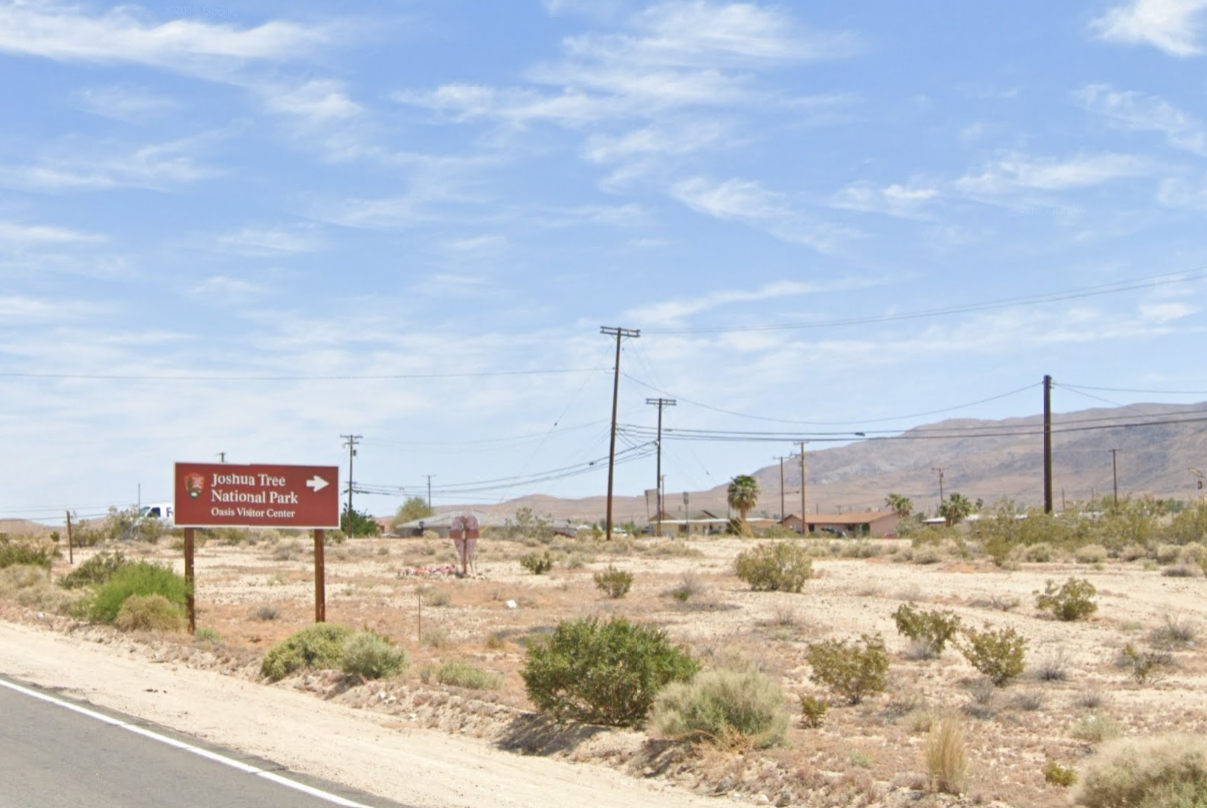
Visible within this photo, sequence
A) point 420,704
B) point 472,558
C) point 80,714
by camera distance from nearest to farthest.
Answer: point 80,714, point 420,704, point 472,558

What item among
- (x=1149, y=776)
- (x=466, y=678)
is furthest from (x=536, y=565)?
(x=1149, y=776)

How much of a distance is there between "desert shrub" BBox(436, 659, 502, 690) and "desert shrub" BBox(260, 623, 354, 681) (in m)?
2.25

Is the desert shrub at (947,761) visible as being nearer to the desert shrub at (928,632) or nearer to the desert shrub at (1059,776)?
the desert shrub at (1059,776)

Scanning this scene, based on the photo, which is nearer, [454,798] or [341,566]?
[454,798]

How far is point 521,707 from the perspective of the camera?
1672cm

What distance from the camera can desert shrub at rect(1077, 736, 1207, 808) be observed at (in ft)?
31.9

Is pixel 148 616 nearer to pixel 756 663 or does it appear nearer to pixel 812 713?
pixel 756 663

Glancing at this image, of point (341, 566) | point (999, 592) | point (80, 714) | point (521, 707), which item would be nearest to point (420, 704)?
point (521, 707)

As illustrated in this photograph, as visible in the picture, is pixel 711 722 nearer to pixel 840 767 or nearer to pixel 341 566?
pixel 840 767

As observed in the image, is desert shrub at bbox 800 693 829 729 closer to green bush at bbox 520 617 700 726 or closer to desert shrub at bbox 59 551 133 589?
green bush at bbox 520 617 700 726

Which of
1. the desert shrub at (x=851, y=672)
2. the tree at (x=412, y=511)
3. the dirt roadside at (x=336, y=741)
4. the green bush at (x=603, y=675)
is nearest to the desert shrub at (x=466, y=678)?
the dirt roadside at (x=336, y=741)

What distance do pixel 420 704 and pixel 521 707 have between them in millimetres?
1660

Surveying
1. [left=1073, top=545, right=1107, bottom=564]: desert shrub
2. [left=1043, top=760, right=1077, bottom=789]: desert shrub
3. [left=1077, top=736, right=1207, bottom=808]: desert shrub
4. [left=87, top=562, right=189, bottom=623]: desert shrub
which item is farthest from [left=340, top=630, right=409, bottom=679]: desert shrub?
[left=1073, top=545, right=1107, bottom=564]: desert shrub

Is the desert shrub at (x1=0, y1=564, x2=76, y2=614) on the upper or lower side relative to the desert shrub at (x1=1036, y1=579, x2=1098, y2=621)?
lower
